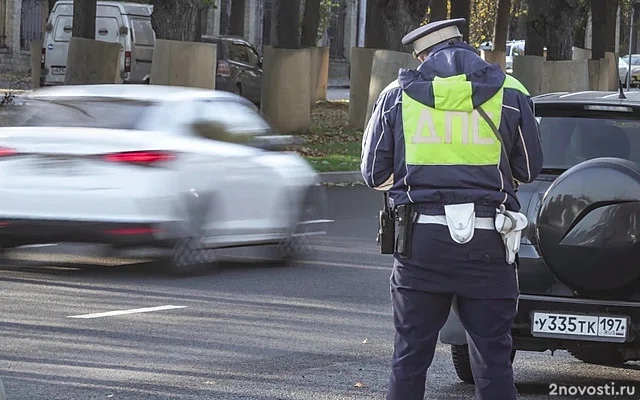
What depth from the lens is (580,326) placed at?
22.8ft

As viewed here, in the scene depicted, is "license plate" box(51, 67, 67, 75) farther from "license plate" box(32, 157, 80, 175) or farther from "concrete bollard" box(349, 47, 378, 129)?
"license plate" box(32, 157, 80, 175)

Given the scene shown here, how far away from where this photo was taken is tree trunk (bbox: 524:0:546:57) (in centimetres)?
3069

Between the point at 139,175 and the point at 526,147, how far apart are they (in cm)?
587

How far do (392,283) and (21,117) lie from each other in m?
7.00

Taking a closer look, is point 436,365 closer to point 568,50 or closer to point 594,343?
point 594,343

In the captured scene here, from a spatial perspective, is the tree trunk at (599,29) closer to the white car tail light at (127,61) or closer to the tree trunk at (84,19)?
the white car tail light at (127,61)

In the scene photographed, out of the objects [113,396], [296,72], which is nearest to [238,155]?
[113,396]

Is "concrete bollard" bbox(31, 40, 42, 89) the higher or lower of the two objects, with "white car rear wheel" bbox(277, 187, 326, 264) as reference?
higher

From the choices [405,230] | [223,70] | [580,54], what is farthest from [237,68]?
[405,230]

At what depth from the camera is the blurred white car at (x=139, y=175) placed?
10922mm

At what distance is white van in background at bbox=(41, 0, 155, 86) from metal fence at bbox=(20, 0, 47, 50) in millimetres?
20889

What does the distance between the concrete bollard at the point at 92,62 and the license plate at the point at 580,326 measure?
716 inches

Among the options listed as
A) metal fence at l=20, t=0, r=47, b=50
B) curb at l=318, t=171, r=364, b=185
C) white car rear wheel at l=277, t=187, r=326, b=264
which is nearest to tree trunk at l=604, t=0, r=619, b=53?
curb at l=318, t=171, r=364, b=185

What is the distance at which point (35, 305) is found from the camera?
9.75m
